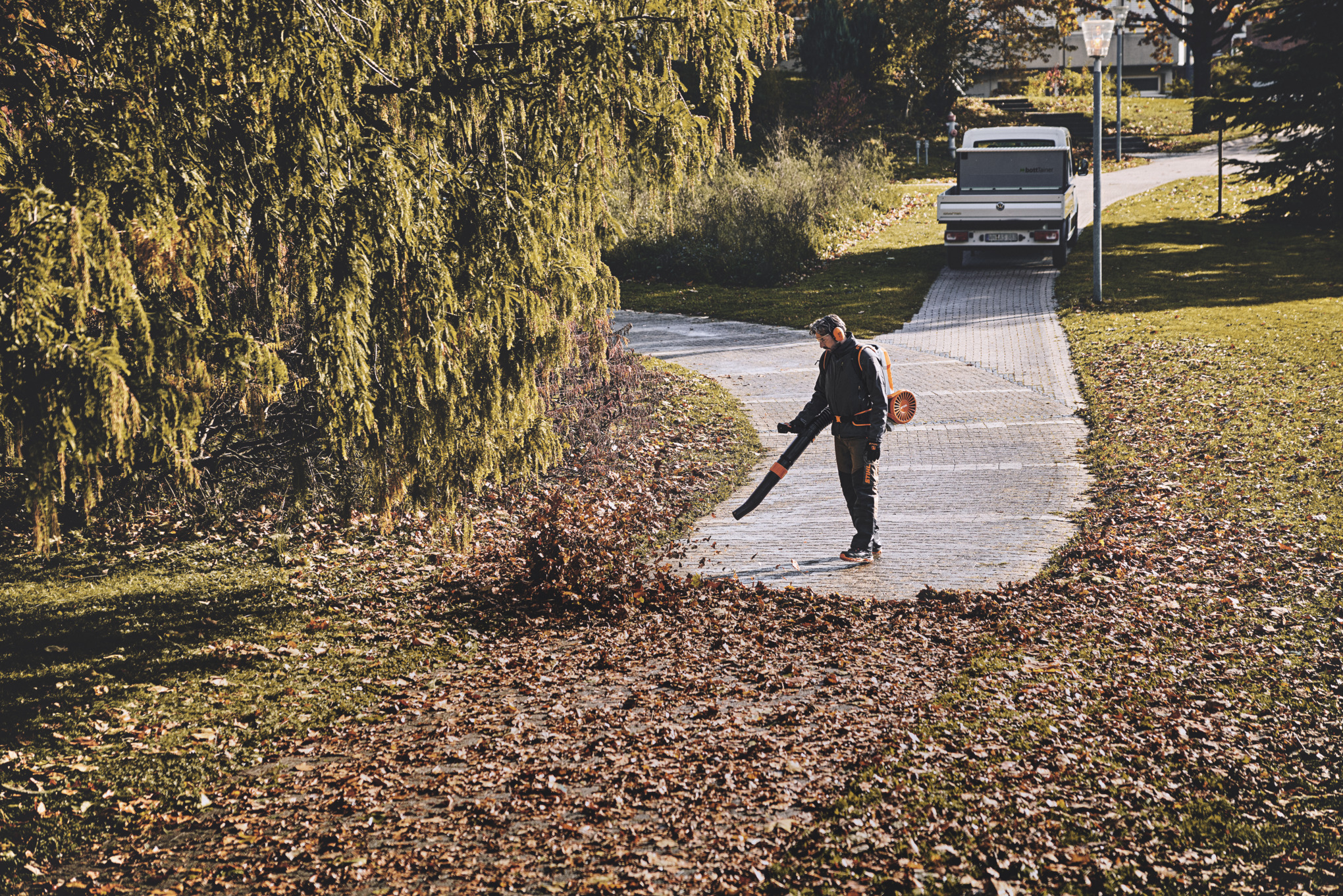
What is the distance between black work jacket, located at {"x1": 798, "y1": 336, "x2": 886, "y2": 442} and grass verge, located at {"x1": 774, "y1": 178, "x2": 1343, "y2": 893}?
149cm

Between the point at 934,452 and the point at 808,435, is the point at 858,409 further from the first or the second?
the point at 934,452

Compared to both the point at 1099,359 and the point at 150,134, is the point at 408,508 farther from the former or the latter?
the point at 1099,359

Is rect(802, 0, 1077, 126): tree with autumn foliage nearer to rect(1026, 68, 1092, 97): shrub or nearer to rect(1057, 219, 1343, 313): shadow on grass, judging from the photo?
rect(1026, 68, 1092, 97): shrub

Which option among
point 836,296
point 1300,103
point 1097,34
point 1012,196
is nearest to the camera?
point 1097,34

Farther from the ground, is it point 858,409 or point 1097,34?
point 1097,34

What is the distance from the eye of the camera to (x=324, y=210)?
5.80 meters

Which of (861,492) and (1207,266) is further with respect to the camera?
(1207,266)

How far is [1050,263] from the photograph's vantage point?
928 inches

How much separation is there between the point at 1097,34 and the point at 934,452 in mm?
9791

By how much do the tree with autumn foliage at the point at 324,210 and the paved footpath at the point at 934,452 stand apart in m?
2.95

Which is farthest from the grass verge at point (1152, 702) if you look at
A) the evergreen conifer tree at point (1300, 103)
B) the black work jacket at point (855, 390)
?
the evergreen conifer tree at point (1300, 103)

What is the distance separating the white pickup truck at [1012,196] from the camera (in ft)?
70.3

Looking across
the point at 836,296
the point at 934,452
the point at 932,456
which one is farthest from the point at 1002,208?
the point at 932,456

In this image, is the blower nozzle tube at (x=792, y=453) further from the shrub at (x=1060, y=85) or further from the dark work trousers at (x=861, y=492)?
the shrub at (x=1060, y=85)
